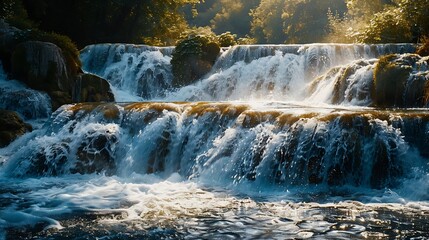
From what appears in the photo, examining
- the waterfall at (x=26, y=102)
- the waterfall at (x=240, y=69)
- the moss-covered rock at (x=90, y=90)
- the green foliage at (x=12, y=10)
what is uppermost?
the green foliage at (x=12, y=10)

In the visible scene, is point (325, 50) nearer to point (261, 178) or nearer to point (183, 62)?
point (183, 62)

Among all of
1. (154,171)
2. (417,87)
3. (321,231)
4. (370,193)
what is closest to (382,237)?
(321,231)

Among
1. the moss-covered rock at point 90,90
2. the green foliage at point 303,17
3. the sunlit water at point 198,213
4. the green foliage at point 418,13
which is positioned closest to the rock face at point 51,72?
the moss-covered rock at point 90,90

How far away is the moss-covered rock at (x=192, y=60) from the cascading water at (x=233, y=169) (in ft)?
21.7

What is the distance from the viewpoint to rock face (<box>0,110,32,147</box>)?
1311 cm

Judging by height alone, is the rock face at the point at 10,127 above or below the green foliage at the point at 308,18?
below

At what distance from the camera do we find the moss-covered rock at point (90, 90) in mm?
16266

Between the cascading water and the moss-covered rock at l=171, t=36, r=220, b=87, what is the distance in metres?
6.62

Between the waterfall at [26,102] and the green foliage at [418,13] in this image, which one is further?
the green foliage at [418,13]

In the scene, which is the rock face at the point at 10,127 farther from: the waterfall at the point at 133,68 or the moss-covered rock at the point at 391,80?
the moss-covered rock at the point at 391,80

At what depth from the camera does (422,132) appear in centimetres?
890

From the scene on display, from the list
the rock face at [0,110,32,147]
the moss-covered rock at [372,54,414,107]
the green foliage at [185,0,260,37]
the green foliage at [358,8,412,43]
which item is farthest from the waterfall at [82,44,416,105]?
the green foliage at [185,0,260,37]

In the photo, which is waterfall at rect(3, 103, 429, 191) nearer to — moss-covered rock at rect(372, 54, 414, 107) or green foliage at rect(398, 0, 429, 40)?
moss-covered rock at rect(372, 54, 414, 107)

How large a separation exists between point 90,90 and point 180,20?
16.2 m
